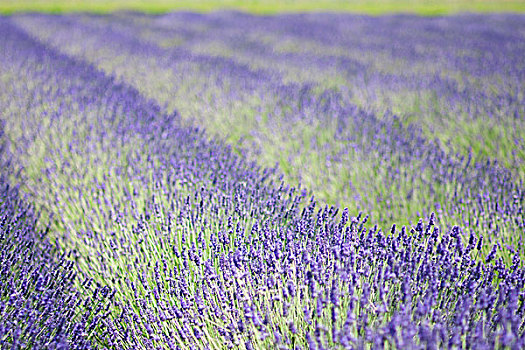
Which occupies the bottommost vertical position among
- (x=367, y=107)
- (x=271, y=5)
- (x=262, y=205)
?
(x=262, y=205)

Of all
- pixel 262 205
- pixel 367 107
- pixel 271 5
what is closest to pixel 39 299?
pixel 262 205

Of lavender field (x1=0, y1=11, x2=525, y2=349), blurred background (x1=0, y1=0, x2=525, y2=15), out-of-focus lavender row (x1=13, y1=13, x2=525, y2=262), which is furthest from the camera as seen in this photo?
blurred background (x1=0, y1=0, x2=525, y2=15)

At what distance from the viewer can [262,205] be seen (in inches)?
73.8

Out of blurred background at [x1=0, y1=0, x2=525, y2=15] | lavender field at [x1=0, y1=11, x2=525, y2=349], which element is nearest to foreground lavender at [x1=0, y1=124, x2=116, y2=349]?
lavender field at [x1=0, y1=11, x2=525, y2=349]

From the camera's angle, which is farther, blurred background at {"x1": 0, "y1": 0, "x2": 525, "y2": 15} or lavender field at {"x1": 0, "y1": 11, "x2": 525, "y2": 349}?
blurred background at {"x1": 0, "y1": 0, "x2": 525, "y2": 15}

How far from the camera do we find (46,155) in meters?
2.64

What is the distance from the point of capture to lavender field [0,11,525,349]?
4.18 feet

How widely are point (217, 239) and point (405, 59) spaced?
16.2ft

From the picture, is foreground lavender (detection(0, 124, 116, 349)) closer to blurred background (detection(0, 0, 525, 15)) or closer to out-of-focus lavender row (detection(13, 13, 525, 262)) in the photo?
out-of-focus lavender row (detection(13, 13, 525, 262))

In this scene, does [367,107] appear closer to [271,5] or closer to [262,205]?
[262,205]

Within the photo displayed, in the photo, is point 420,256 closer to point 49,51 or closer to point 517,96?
point 517,96

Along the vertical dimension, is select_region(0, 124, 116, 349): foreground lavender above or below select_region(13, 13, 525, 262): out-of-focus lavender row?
below

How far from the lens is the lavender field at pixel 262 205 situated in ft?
4.18

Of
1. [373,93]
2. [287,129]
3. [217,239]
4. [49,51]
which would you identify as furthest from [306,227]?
[49,51]
